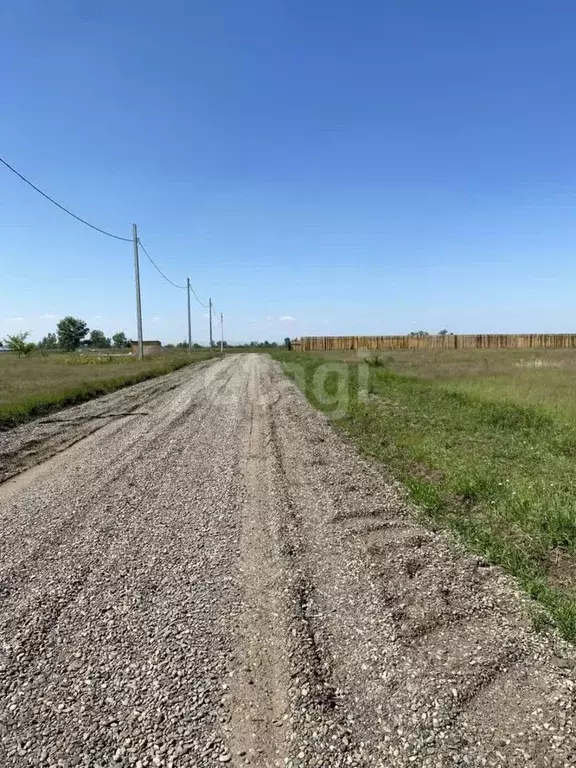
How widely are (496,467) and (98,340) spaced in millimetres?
141354

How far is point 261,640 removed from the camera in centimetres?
311

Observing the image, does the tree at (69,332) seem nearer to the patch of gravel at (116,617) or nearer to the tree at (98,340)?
the tree at (98,340)

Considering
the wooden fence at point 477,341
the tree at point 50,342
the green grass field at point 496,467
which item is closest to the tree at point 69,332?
the tree at point 50,342

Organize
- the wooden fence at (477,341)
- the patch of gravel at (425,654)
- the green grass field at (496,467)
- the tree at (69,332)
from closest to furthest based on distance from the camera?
the patch of gravel at (425,654)
the green grass field at (496,467)
the wooden fence at (477,341)
the tree at (69,332)

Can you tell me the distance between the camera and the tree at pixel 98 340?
442 feet

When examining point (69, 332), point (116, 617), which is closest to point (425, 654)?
point (116, 617)

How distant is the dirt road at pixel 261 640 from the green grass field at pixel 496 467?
34 cm

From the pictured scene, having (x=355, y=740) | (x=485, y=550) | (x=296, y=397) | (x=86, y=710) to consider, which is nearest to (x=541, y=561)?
(x=485, y=550)

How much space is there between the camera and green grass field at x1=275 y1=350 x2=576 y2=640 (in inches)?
164

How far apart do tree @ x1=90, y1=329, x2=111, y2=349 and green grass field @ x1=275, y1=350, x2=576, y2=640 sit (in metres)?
131

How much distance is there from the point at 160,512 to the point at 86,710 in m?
2.99

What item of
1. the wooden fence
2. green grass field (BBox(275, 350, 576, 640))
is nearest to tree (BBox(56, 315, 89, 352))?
the wooden fence

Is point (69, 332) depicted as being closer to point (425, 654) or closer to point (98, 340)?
point (98, 340)

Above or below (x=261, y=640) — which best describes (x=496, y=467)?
above
